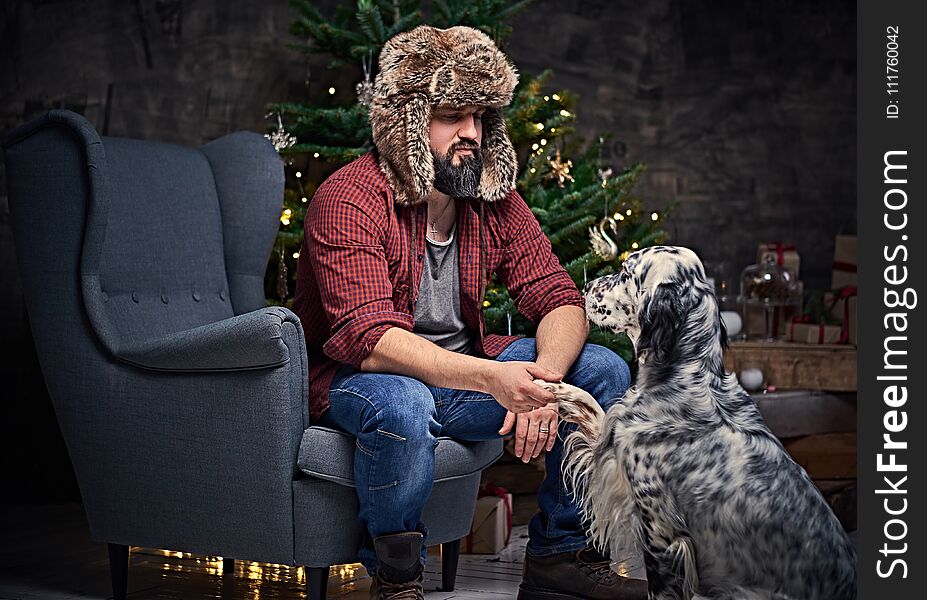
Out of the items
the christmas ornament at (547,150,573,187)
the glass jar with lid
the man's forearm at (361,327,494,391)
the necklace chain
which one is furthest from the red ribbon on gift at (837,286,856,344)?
the man's forearm at (361,327,494,391)

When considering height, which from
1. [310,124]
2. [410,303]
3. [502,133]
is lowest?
[410,303]

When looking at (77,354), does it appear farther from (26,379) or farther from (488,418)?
(26,379)

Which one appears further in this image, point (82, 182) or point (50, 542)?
point (50, 542)

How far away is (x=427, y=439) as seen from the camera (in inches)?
90.7

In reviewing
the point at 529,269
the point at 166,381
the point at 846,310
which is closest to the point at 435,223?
the point at 529,269

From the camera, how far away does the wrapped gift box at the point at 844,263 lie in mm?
4758

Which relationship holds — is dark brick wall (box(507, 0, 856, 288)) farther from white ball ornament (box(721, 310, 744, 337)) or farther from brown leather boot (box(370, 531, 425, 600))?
brown leather boot (box(370, 531, 425, 600))

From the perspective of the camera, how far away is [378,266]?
243cm

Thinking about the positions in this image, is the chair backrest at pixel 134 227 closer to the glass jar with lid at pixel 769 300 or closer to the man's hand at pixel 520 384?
the man's hand at pixel 520 384

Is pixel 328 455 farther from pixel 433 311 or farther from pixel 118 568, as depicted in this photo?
pixel 118 568

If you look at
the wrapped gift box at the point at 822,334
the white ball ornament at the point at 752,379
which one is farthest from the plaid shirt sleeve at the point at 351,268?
the wrapped gift box at the point at 822,334

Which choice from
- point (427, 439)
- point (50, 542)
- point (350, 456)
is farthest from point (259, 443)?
point (50, 542)

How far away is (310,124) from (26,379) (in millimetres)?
1512

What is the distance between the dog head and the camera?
1.97m
